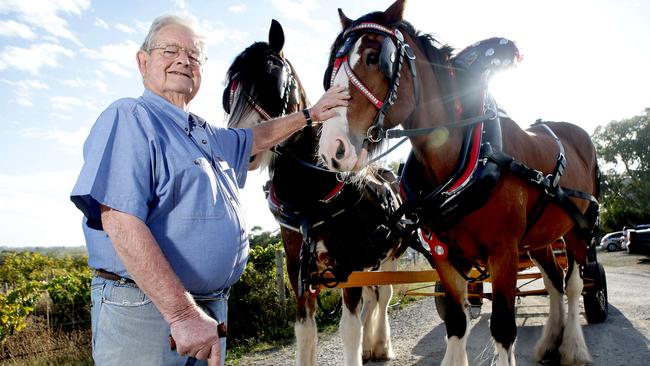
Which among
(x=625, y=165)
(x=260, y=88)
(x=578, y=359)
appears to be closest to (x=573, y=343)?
(x=578, y=359)

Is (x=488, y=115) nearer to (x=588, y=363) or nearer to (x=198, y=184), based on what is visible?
(x=198, y=184)

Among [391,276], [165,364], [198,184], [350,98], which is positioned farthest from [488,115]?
[165,364]

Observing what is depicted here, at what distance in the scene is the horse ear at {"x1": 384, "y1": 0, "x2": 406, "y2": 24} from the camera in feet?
9.14

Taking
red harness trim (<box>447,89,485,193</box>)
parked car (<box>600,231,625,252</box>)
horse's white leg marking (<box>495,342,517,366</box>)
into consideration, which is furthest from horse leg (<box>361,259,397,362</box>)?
parked car (<box>600,231,625,252</box>)

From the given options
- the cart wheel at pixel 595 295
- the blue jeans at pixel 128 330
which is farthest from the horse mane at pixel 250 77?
the cart wheel at pixel 595 295

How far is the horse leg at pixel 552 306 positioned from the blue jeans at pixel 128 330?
4.10 metres

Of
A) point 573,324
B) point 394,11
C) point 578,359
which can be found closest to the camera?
point 394,11

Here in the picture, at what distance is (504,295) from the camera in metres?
2.88

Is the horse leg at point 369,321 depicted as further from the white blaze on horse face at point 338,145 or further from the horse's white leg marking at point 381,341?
the white blaze on horse face at point 338,145

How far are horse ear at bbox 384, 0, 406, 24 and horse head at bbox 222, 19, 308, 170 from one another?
1048 mm

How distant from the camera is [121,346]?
154 cm

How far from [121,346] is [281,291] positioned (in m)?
6.68

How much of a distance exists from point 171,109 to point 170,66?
18 centimetres

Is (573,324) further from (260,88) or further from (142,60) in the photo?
(142,60)
